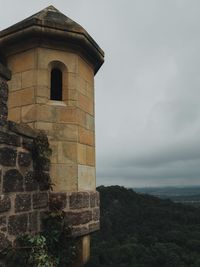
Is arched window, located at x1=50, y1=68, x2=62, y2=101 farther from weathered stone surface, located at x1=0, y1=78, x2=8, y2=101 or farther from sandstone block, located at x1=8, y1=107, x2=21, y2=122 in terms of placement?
weathered stone surface, located at x1=0, y1=78, x2=8, y2=101

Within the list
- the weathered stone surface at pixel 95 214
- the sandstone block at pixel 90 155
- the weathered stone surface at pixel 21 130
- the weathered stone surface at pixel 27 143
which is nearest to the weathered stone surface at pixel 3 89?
the weathered stone surface at pixel 21 130

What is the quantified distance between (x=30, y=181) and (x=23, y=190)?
18 centimetres

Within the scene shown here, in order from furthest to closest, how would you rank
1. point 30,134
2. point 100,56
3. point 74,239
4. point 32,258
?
point 100,56
point 74,239
point 30,134
point 32,258

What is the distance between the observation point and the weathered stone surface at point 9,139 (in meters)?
3.72

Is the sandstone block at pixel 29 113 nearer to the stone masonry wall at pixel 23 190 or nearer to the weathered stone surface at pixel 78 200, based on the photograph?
the stone masonry wall at pixel 23 190

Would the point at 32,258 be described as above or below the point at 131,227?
above

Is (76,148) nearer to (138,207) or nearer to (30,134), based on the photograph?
(30,134)

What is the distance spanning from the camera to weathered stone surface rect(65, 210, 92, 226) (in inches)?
182

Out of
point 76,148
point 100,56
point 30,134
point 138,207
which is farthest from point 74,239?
point 138,207

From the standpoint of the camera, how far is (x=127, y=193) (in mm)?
51406

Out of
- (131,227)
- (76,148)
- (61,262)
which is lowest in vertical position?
(131,227)

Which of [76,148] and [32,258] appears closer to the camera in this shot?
[32,258]

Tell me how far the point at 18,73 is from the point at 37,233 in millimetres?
2306

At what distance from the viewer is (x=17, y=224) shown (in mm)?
3863
